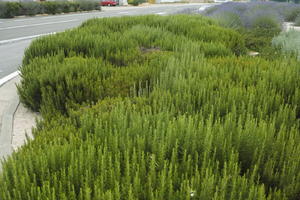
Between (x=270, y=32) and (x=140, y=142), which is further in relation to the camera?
(x=270, y=32)

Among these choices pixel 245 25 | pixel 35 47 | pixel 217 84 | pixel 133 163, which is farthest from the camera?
pixel 245 25

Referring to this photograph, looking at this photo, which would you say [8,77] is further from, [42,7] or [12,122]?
[42,7]

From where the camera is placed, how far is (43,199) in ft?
7.57

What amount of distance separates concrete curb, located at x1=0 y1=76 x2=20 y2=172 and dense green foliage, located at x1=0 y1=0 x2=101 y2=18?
Answer: 20629 millimetres

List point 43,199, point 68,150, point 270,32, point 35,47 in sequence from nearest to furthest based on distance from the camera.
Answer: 1. point 43,199
2. point 68,150
3. point 35,47
4. point 270,32

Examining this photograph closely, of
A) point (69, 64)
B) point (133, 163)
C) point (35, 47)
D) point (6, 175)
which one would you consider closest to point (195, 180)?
point (133, 163)

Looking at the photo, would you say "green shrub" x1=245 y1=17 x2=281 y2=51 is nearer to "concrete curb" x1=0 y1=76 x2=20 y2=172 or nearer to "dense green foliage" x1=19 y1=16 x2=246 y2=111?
"dense green foliage" x1=19 y1=16 x2=246 y2=111

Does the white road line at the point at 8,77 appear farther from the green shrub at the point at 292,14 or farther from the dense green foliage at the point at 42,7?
the dense green foliage at the point at 42,7

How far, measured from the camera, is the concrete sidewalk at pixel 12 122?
4668 millimetres

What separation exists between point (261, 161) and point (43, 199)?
5.66 ft

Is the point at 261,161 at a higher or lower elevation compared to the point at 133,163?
lower

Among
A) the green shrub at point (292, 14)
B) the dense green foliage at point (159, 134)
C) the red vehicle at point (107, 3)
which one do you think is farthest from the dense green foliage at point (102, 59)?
the red vehicle at point (107, 3)

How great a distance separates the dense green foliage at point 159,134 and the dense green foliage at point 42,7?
66.9ft

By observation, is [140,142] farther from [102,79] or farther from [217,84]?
[102,79]
